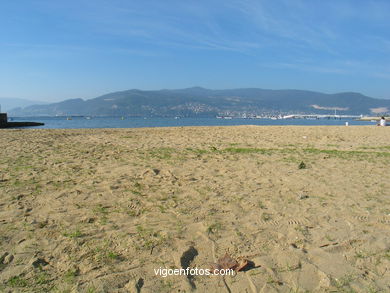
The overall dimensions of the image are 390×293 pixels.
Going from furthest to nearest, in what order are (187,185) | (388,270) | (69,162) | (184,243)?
(69,162) → (187,185) → (184,243) → (388,270)

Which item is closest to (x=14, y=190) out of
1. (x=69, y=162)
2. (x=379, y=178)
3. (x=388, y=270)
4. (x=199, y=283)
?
(x=69, y=162)

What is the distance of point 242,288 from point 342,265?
3.42 ft

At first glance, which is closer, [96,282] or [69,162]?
[96,282]

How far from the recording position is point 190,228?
3.79 m

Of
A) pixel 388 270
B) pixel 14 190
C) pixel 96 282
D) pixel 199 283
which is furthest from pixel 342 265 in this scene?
pixel 14 190

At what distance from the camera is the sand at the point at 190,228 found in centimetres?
277

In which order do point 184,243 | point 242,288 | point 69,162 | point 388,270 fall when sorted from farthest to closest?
point 69,162, point 184,243, point 388,270, point 242,288

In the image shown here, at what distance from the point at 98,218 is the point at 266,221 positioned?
82.6 inches

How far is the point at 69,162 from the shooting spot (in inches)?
302

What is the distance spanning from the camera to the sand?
277 centimetres

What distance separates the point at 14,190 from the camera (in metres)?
5.15

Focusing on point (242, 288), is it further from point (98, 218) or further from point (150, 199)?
point (150, 199)

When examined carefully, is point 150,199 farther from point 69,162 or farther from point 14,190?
point 69,162

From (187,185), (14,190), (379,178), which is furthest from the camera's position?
(379,178)
